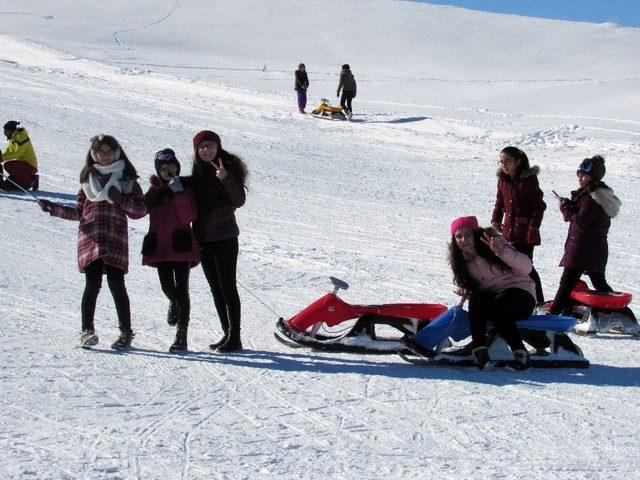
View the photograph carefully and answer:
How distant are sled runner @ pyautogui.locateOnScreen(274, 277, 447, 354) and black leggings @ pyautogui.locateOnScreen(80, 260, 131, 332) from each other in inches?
42.8

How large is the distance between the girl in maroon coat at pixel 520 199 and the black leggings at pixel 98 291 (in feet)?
10.4

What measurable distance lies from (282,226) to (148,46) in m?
32.0

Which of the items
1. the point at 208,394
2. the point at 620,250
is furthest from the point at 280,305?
the point at 620,250

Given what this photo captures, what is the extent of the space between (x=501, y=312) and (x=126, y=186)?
8.50 feet

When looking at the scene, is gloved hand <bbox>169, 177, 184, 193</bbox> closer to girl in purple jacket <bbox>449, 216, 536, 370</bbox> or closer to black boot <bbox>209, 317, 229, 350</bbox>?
black boot <bbox>209, 317, 229, 350</bbox>

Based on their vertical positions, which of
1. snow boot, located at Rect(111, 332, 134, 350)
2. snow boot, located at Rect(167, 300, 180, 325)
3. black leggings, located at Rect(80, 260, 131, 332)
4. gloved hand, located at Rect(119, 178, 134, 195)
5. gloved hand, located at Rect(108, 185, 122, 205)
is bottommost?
snow boot, located at Rect(111, 332, 134, 350)

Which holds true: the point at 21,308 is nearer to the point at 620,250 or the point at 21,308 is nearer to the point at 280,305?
the point at 280,305

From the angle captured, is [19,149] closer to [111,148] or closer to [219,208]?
[111,148]

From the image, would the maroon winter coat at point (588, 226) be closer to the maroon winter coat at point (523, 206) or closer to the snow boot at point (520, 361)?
the maroon winter coat at point (523, 206)

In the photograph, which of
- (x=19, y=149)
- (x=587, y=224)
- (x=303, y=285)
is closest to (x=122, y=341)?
(x=303, y=285)

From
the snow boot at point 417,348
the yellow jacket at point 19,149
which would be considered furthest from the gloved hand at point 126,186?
the yellow jacket at point 19,149

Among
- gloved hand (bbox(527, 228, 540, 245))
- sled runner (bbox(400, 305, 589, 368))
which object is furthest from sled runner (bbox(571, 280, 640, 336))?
sled runner (bbox(400, 305, 589, 368))

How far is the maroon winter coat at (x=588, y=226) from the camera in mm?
7016

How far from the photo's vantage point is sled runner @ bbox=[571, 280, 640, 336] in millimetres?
7047
